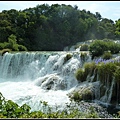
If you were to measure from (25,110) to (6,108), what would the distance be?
297mm

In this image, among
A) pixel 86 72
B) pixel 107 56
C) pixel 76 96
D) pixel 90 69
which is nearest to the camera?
pixel 76 96

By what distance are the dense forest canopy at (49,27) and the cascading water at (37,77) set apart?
496 inches

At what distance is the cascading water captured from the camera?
11.7 meters

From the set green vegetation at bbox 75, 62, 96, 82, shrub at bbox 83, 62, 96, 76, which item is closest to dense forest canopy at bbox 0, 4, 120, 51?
green vegetation at bbox 75, 62, 96, 82

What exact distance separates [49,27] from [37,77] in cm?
2041

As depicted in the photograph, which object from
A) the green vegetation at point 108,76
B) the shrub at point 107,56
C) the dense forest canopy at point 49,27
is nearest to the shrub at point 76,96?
the green vegetation at point 108,76

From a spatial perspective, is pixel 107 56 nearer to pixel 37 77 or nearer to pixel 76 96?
pixel 76 96

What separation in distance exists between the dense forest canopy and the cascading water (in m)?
12.6

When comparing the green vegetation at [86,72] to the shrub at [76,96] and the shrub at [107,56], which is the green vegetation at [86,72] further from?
the shrub at [107,56]

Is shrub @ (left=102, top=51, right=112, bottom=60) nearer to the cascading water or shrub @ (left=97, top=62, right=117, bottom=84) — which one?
the cascading water

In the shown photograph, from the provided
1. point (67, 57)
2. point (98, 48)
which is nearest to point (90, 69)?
point (98, 48)

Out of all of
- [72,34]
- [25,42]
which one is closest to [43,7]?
[72,34]

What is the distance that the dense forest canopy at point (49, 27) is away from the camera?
33.0 m

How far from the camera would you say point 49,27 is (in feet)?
121
